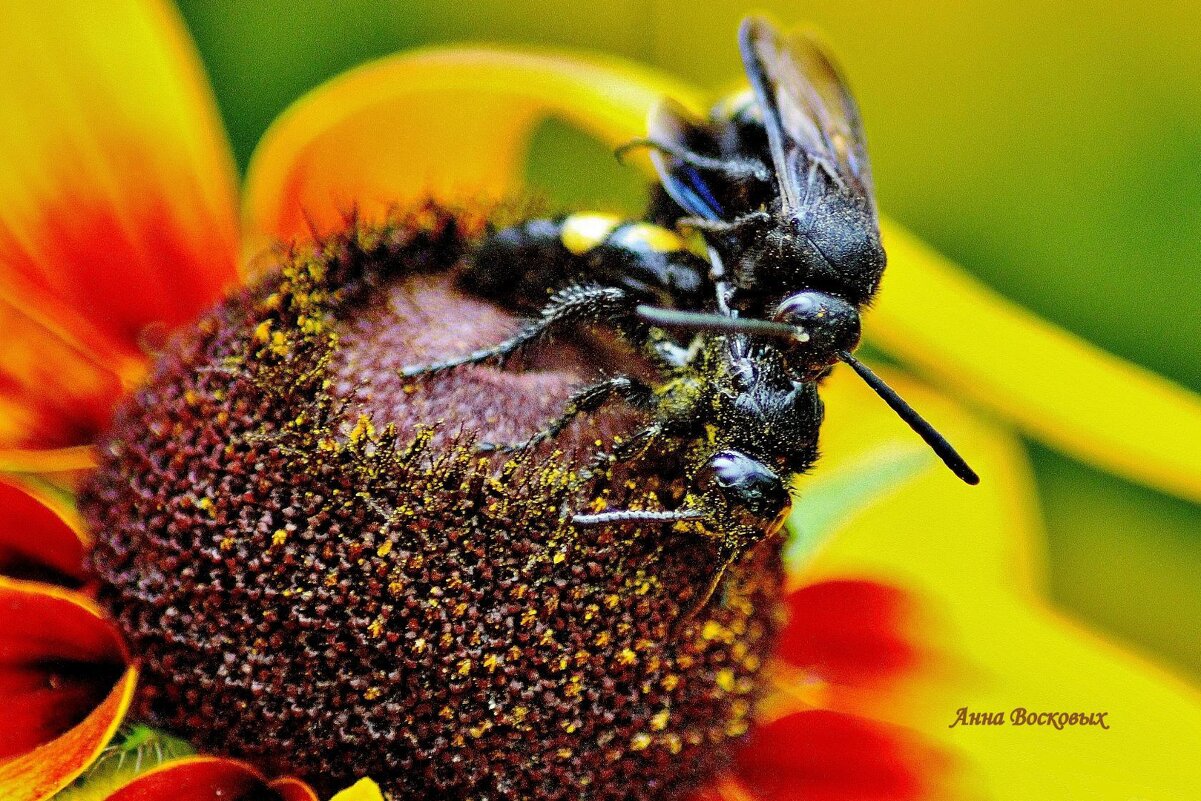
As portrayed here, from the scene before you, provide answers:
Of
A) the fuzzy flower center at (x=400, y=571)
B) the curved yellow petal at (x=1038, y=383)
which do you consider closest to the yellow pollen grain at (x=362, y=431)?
the fuzzy flower center at (x=400, y=571)

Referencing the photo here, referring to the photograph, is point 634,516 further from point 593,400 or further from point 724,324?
point 724,324

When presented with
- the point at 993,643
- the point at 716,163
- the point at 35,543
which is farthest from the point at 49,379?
the point at 993,643

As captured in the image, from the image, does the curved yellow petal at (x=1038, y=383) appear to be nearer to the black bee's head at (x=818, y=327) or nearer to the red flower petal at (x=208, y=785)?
the black bee's head at (x=818, y=327)

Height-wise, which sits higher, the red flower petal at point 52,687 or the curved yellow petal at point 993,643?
the curved yellow petal at point 993,643

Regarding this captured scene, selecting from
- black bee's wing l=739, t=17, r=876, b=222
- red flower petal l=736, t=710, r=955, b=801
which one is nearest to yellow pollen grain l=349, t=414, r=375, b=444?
black bee's wing l=739, t=17, r=876, b=222

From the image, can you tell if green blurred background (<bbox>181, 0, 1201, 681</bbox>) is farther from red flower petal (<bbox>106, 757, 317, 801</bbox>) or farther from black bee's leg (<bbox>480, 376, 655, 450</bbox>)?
red flower petal (<bbox>106, 757, 317, 801</bbox>)

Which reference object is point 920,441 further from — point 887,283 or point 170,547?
point 170,547
